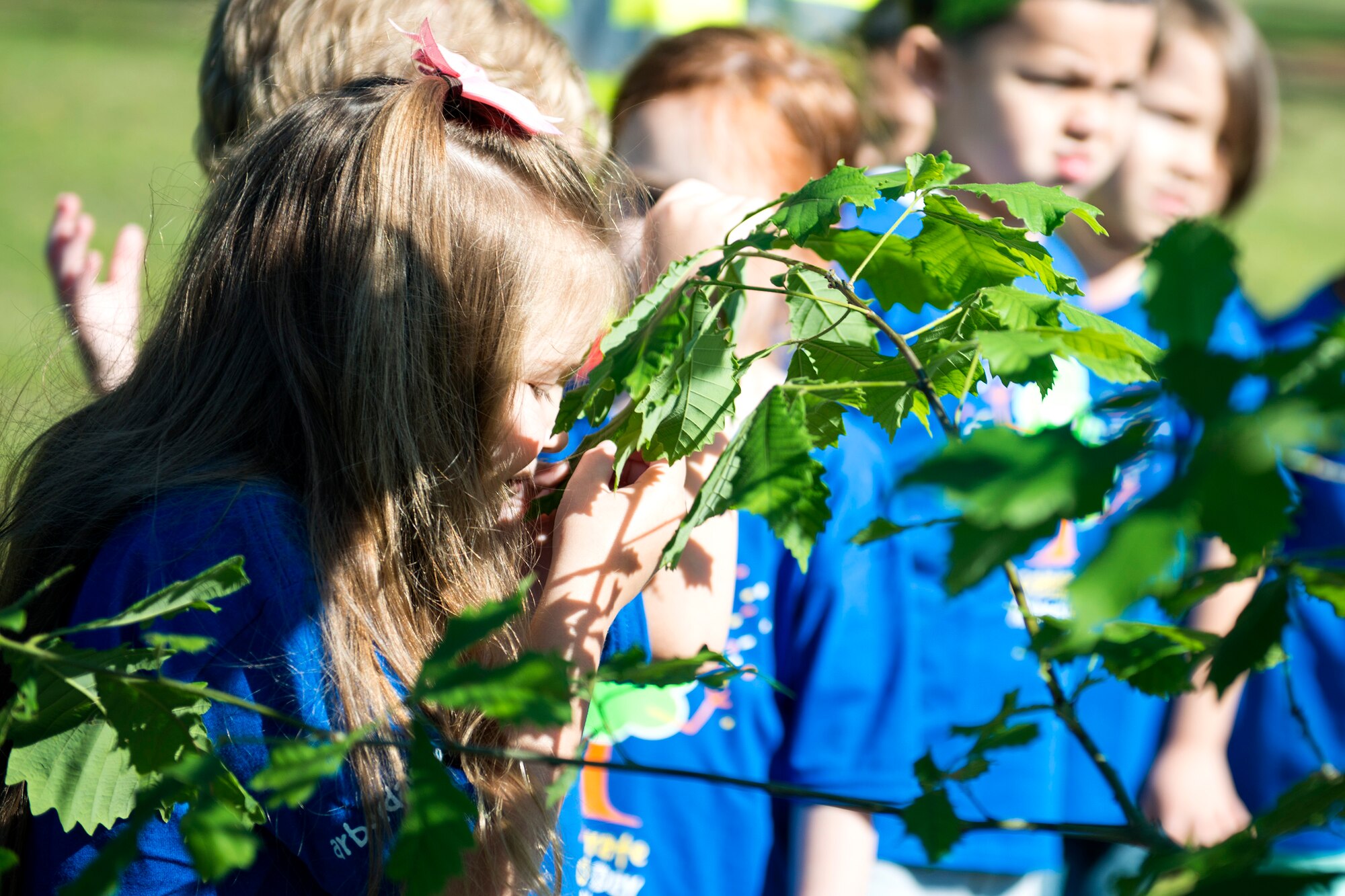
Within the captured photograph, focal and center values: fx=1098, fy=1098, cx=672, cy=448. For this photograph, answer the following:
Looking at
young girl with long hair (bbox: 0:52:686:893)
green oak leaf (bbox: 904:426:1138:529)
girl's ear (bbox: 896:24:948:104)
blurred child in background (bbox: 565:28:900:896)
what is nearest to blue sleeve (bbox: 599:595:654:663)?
young girl with long hair (bbox: 0:52:686:893)

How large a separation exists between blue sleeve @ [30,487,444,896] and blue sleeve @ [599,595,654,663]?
1.24 ft

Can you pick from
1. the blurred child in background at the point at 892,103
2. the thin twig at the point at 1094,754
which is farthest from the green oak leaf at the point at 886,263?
the blurred child in background at the point at 892,103

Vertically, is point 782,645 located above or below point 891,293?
below

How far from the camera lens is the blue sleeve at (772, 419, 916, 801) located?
5.86ft

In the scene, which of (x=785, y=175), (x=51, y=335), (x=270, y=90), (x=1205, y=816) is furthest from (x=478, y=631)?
(x=1205, y=816)

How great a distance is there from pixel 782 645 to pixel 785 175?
1091 mm

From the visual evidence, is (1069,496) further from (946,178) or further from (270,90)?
(270,90)

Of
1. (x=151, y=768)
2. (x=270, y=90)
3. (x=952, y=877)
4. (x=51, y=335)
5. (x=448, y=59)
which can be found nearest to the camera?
(x=151, y=768)

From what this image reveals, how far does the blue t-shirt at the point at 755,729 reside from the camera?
181 cm

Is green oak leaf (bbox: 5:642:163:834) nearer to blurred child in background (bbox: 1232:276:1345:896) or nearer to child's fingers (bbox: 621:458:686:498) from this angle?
child's fingers (bbox: 621:458:686:498)

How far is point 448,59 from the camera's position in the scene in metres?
1.26

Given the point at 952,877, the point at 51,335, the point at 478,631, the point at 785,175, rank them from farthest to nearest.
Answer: the point at 785,175 < the point at 952,877 < the point at 51,335 < the point at 478,631

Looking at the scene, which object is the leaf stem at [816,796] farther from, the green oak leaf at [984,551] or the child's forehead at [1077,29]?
the child's forehead at [1077,29]

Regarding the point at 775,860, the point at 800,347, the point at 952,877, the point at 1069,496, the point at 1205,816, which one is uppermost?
the point at 1069,496
